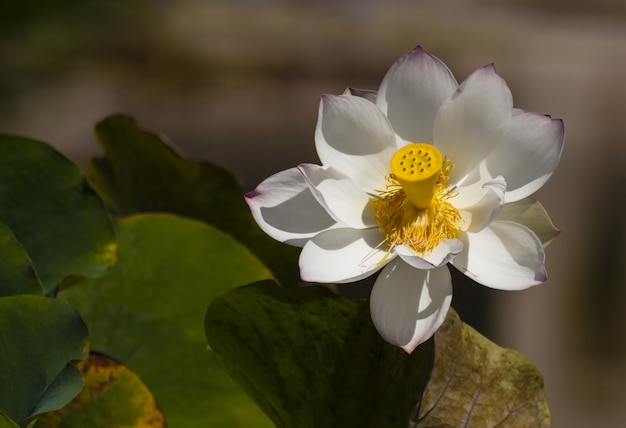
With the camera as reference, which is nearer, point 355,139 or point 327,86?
point 355,139

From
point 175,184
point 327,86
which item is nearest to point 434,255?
point 175,184

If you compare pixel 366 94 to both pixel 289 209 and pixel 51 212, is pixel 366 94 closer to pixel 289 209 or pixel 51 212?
pixel 289 209

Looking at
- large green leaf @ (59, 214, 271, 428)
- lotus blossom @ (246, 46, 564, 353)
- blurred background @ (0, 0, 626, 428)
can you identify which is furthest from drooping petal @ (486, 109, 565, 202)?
blurred background @ (0, 0, 626, 428)

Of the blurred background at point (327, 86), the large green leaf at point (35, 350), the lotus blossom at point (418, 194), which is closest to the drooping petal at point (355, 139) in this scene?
the lotus blossom at point (418, 194)

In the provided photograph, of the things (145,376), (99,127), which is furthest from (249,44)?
(145,376)

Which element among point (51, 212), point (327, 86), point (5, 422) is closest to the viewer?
point (5, 422)

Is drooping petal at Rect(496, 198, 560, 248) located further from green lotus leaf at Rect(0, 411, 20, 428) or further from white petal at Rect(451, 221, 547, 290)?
green lotus leaf at Rect(0, 411, 20, 428)

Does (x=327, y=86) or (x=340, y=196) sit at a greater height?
(x=340, y=196)
